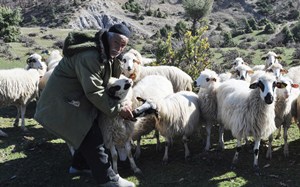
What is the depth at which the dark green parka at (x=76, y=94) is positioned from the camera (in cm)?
472

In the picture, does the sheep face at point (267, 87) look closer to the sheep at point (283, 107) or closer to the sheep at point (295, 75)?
the sheep at point (283, 107)

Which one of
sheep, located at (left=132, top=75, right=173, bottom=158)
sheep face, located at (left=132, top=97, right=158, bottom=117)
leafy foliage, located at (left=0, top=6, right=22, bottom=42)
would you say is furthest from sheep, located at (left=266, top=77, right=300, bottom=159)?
leafy foliage, located at (left=0, top=6, right=22, bottom=42)

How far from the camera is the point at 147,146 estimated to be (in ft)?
27.1

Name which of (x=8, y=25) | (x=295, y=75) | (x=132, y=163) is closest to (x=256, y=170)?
(x=132, y=163)

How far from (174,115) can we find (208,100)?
3.54 ft

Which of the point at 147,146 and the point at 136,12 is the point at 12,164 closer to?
the point at 147,146

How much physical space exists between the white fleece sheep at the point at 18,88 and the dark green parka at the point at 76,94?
4.12 meters

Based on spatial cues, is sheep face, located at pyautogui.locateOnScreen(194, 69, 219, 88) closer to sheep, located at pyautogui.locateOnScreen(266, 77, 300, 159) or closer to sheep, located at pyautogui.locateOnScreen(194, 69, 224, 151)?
sheep, located at pyautogui.locateOnScreen(194, 69, 224, 151)

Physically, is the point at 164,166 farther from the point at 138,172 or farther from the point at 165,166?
the point at 138,172

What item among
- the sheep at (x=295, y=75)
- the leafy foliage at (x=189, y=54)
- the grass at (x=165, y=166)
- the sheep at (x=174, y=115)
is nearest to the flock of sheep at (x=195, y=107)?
the sheep at (x=174, y=115)

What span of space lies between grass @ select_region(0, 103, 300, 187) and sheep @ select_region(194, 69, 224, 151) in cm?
43

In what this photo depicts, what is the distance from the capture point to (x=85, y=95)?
500cm

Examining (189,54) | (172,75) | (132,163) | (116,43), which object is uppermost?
(116,43)

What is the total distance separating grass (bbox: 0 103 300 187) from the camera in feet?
21.0
